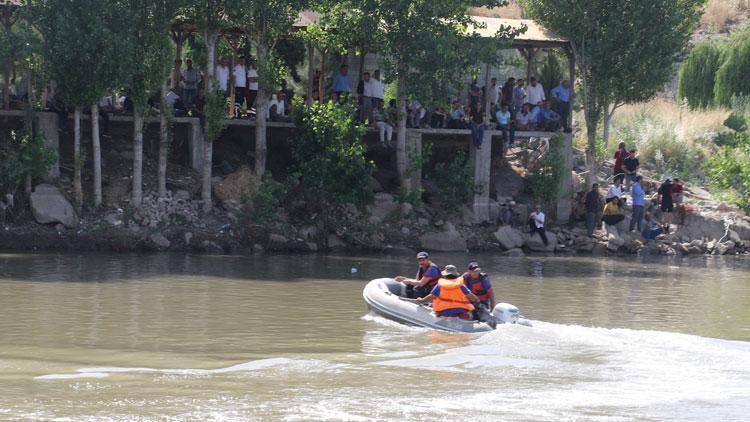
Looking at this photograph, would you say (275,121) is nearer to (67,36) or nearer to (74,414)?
(67,36)

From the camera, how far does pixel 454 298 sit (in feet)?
63.4

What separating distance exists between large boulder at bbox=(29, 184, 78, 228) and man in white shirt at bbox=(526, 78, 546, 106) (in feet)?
44.1

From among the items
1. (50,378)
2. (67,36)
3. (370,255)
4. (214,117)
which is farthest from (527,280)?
(50,378)

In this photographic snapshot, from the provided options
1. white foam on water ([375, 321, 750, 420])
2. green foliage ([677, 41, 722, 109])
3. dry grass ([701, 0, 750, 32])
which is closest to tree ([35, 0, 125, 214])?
white foam on water ([375, 321, 750, 420])

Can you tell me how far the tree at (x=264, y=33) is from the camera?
97.9 ft

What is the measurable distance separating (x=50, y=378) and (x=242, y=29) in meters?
17.3

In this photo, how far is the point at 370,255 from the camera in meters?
30.3

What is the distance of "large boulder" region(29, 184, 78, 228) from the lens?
28.6 metres

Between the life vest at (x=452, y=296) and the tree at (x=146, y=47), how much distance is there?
12.0m

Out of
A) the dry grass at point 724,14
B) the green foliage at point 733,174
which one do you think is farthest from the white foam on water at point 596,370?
the dry grass at point 724,14

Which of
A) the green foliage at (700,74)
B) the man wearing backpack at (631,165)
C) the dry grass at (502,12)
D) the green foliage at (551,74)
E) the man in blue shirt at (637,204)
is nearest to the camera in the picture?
the man in blue shirt at (637,204)

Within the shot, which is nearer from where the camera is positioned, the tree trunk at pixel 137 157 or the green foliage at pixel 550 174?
the tree trunk at pixel 137 157

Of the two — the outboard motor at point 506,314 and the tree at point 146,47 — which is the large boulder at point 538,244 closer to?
the tree at point 146,47

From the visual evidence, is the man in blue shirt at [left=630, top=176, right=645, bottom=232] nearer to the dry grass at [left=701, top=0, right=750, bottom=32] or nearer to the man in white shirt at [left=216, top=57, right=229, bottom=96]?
the man in white shirt at [left=216, top=57, right=229, bottom=96]
